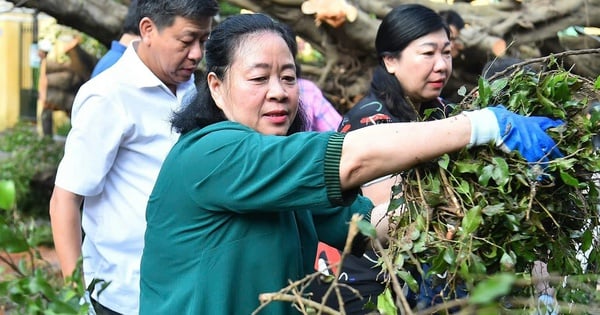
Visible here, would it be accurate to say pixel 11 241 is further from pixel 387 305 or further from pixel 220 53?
pixel 220 53

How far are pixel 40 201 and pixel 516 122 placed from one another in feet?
32.2

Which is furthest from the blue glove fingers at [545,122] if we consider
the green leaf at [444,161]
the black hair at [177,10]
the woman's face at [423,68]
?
the black hair at [177,10]

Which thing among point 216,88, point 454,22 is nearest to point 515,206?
point 216,88

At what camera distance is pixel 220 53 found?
2818mm

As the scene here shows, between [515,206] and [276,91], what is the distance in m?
0.72

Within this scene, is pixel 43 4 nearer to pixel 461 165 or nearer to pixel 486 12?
pixel 486 12

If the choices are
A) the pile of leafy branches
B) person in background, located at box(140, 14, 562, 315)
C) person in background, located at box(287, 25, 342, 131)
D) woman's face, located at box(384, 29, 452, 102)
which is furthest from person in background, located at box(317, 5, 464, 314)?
the pile of leafy branches

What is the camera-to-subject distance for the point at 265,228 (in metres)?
Answer: 2.59

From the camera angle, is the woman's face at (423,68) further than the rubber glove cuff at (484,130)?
Yes

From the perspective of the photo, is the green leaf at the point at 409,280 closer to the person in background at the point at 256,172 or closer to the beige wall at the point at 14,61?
the person in background at the point at 256,172

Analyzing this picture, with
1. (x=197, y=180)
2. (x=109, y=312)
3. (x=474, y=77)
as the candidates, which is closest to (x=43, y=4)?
(x=474, y=77)

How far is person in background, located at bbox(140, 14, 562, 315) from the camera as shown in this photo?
7.64 ft

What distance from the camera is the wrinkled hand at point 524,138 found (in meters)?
2.31

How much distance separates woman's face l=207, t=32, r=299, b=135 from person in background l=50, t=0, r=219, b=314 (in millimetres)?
961
